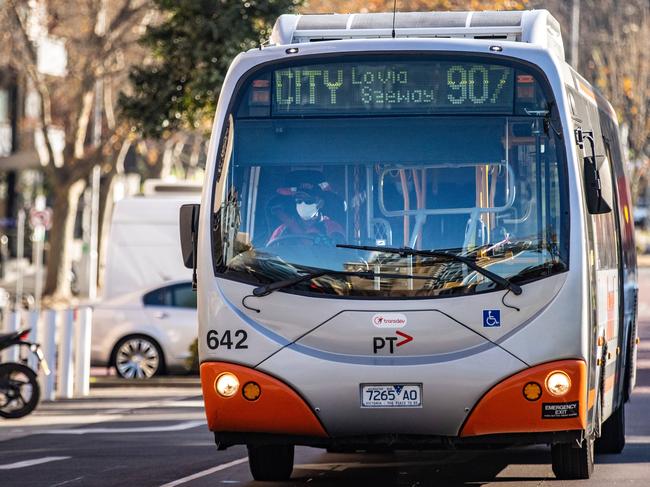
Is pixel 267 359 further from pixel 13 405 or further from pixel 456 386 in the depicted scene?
pixel 13 405

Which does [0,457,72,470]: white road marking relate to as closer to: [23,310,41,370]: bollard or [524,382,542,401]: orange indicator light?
[524,382,542,401]: orange indicator light

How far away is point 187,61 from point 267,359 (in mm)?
13109

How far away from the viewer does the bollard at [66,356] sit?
1972 centimetres

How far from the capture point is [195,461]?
12.8m

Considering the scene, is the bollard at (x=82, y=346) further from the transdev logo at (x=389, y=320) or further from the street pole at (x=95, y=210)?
the street pole at (x=95, y=210)

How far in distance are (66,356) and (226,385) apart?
10246 mm

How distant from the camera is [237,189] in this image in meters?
9.97

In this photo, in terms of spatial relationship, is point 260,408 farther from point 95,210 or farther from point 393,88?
point 95,210

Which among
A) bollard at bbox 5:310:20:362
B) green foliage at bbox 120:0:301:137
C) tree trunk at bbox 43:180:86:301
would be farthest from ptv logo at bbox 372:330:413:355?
tree trunk at bbox 43:180:86:301

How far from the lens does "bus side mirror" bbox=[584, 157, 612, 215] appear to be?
973 centimetres

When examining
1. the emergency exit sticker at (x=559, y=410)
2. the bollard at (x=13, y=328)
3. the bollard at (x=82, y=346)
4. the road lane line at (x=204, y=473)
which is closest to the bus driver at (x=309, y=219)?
the emergency exit sticker at (x=559, y=410)

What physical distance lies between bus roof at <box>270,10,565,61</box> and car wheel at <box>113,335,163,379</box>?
39.4 feet

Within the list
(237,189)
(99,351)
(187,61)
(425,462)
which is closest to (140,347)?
(99,351)

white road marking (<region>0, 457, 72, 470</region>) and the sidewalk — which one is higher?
the sidewalk
